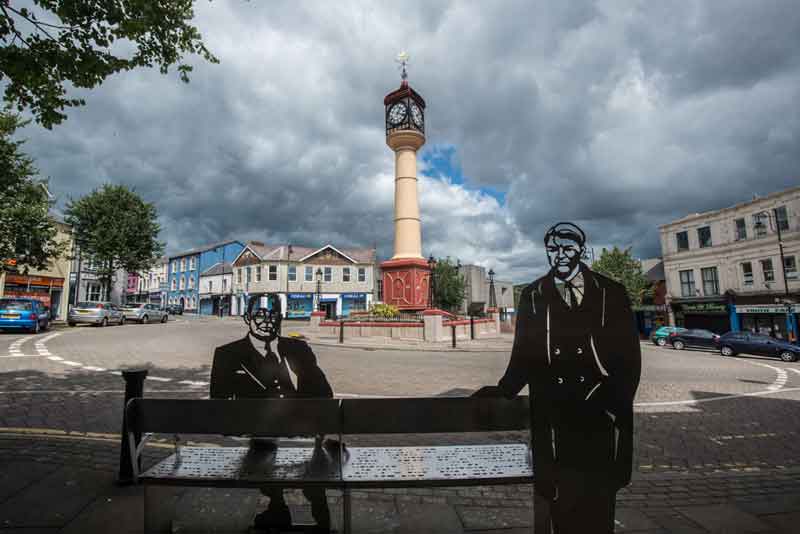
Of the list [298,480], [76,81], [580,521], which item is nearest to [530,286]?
[580,521]

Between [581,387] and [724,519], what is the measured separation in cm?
195

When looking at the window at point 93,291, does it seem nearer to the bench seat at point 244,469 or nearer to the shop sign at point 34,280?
the shop sign at point 34,280

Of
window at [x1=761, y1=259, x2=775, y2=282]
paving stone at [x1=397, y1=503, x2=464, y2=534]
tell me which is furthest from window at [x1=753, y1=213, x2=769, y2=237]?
paving stone at [x1=397, y1=503, x2=464, y2=534]

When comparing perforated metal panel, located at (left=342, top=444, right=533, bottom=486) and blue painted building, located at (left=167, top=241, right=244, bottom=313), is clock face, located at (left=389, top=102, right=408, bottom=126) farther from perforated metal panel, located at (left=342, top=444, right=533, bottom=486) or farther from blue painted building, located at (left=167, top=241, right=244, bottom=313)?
blue painted building, located at (left=167, top=241, right=244, bottom=313)

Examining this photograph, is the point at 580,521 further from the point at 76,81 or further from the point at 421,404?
the point at 76,81

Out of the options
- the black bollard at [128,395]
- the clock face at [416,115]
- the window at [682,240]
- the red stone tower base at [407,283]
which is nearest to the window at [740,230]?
the window at [682,240]

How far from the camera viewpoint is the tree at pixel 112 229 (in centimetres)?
2961

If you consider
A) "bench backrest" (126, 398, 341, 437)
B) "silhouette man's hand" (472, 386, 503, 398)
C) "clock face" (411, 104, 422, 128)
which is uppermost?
"clock face" (411, 104, 422, 128)

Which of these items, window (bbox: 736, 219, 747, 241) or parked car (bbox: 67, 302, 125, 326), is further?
window (bbox: 736, 219, 747, 241)

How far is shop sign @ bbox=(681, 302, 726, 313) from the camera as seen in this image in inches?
1120

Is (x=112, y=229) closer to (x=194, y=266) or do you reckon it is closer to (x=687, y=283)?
(x=194, y=266)

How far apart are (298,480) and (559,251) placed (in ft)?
7.81

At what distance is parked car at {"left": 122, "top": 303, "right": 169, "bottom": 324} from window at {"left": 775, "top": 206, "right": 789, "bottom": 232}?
43.5 metres

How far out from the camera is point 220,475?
106 inches
